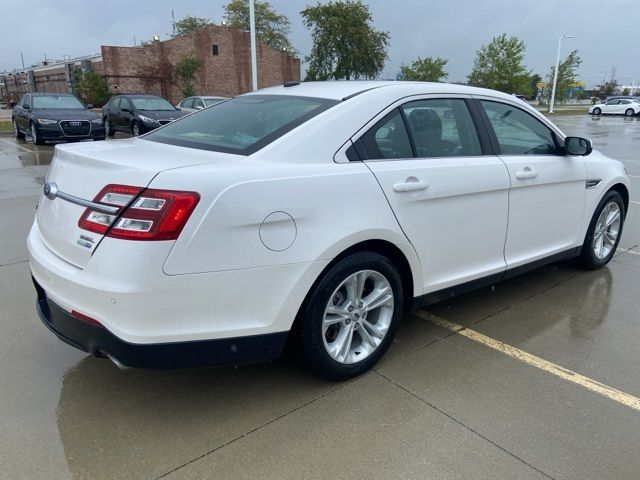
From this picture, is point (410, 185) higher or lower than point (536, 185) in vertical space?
higher

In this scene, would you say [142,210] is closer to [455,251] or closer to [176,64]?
[455,251]

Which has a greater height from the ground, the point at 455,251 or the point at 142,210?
the point at 142,210

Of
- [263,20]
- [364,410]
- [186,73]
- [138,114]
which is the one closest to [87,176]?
[364,410]

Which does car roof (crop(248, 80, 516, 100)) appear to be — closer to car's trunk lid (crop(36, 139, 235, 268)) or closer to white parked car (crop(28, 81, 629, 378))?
white parked car (crop(28, 81, 629, 378))

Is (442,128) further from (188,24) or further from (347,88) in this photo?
(188,24)

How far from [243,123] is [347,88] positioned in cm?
69

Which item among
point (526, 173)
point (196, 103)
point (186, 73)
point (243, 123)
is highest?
point (186, 73)

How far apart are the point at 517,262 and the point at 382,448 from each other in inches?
79.7

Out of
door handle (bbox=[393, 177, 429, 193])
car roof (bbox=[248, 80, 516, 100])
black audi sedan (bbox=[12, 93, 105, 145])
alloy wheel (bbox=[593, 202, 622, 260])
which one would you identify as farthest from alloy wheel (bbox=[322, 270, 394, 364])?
black audi sedan (bbox=[12, 93, 105, 145])

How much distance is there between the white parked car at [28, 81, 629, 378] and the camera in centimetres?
227

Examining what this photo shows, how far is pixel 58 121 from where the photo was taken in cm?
1409

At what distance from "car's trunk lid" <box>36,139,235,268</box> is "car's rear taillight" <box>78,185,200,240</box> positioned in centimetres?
6

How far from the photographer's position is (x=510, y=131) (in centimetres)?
391

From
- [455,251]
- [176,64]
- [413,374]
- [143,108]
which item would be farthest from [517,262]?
[176,64]
